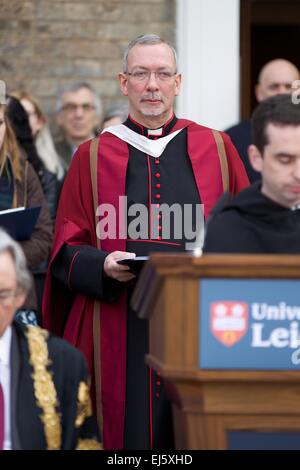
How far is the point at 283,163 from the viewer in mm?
5293

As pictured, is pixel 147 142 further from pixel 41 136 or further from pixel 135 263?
pixel 41 136

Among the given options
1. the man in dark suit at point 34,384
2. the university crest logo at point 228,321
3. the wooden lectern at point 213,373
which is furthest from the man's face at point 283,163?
the man in dark suit at point 34,384

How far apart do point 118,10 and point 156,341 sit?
568 centimetres

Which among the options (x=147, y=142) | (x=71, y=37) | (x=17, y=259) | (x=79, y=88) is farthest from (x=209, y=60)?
(x=17, y=259)

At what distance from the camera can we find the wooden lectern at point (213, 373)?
4746mm

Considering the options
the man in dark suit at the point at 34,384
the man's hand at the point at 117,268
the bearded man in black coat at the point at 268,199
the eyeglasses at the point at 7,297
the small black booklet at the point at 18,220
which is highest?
the bearded man in black coat at the point at 268,199

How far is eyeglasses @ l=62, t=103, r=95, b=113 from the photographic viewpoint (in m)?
9.59

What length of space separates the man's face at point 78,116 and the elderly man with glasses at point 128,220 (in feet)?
8.37

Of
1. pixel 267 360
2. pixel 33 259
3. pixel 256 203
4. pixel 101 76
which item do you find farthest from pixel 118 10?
pixel 267 360

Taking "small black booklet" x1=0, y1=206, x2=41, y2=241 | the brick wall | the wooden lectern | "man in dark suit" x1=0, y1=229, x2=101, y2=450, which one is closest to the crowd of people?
"small black booklet" x1=0, y1=206, x2=41, y2=241

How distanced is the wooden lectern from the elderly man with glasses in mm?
1797

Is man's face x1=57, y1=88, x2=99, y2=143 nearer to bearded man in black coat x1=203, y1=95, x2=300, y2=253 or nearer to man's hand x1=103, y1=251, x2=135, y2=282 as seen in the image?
man's hand x1=103, y1=251, x2=135, y2=282

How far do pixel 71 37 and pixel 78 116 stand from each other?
42.8 inches

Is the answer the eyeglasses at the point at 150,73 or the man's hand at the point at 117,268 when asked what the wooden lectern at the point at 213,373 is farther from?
the eyeglasses at the point at 150,73
